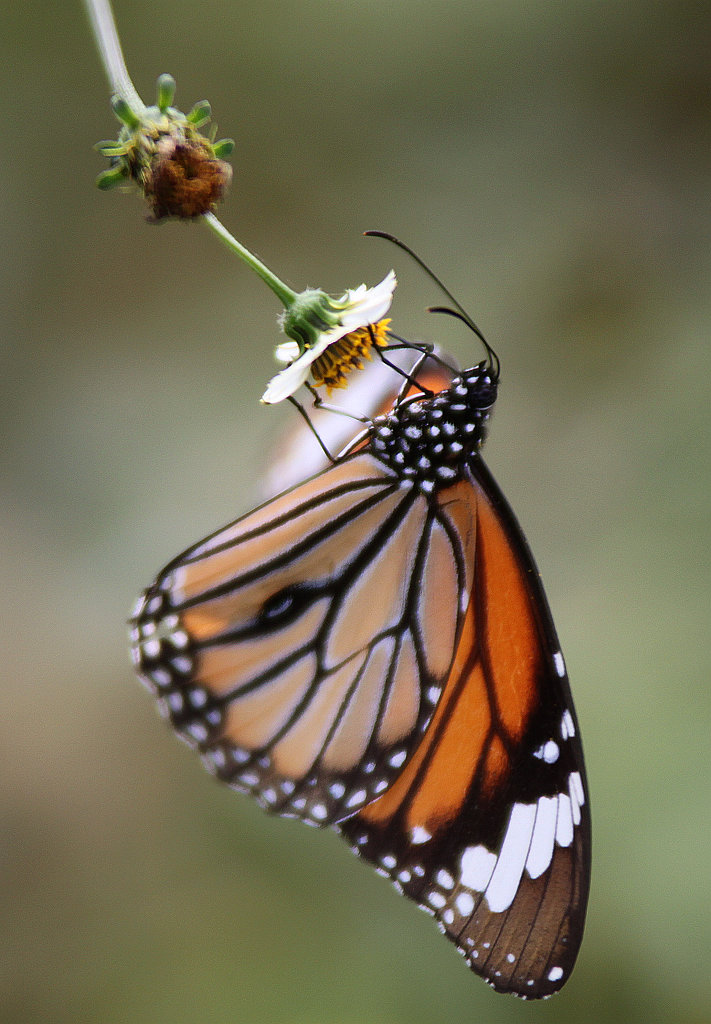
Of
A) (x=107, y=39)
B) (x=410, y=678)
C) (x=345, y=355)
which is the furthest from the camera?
(x=410, y=678)

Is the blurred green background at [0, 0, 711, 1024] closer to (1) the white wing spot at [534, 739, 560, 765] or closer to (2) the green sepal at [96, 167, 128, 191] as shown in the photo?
(1) the white wing spot at [534, 739, 560, 765]

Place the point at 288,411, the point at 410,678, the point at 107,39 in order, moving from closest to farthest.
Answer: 1. the point at 107,39
2. the point at 410,678
3. the point at 288,411

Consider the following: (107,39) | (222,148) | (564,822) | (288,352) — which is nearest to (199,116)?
(222,148)

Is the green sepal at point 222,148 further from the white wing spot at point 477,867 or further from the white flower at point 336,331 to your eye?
the white wing spot at point 477,867

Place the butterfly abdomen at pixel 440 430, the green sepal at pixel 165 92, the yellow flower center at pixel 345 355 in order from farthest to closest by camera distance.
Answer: the butterfly abdomen at pixel 440 430, the yellow flower center at pixel 345 355, the green sepal at pixel 165 92

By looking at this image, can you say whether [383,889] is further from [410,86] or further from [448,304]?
[410,86]

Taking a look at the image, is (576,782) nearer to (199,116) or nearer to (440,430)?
(440,430)

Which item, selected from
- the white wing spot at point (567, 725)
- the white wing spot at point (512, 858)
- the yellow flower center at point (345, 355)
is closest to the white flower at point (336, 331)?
the yellow flower center at point (345, 355)

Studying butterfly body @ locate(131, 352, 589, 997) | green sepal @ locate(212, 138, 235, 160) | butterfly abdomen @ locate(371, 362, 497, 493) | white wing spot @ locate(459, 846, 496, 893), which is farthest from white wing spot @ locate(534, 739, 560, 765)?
green sepal @ locate(212, 138, 235, 160)
